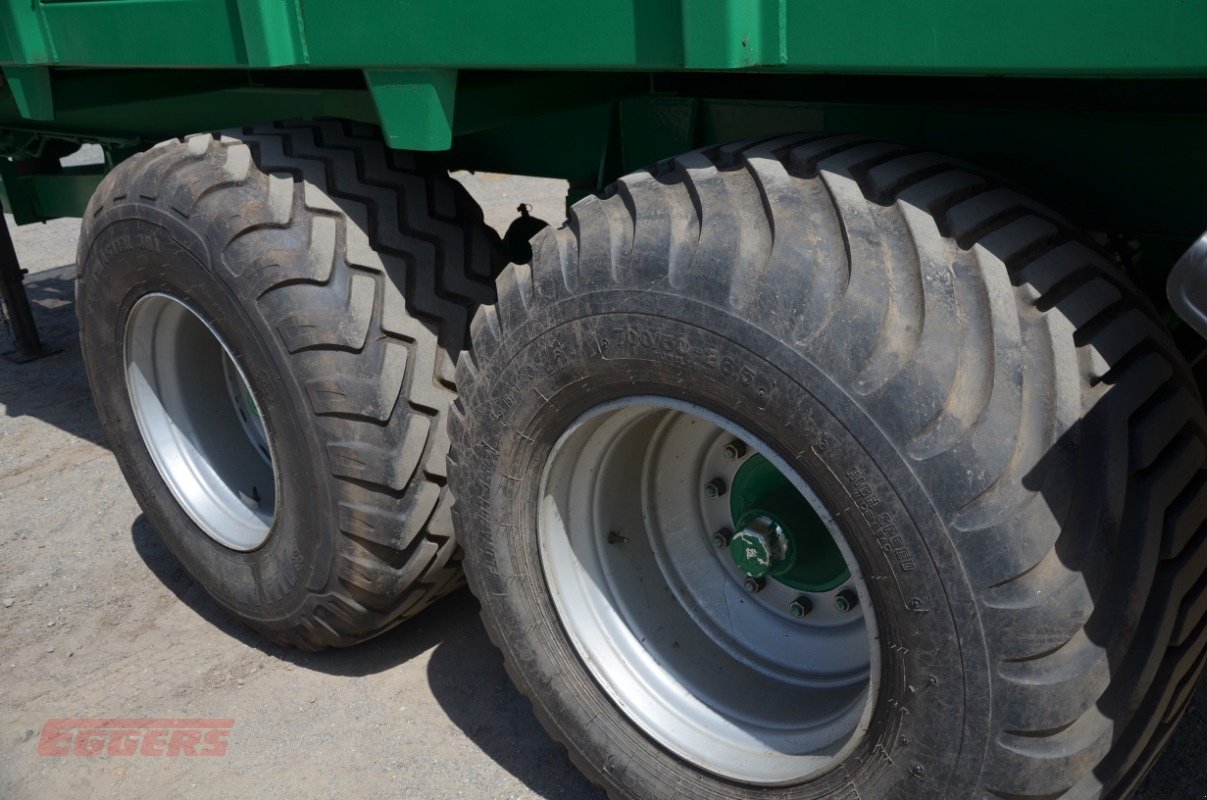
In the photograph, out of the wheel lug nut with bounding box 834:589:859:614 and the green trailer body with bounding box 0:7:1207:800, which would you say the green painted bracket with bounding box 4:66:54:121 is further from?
the wheel lug nut with bounding box 834:589:859:614

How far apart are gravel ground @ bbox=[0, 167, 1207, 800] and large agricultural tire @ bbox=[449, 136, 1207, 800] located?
597 millimetres

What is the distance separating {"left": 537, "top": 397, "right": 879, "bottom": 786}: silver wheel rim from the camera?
6.67 feet

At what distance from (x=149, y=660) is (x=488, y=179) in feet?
20.5

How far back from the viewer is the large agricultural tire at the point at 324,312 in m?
2.40

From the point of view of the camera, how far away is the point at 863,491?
1.58 meters

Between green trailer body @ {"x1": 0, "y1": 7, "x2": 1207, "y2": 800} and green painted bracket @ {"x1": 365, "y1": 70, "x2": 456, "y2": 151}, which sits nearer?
green trailer body @ {"x1": 0, "y1": 7, "x2": 1207, "y2": 800}

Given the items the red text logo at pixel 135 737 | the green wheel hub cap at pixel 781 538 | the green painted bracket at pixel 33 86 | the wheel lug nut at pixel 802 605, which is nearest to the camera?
the green wheel hub cap at pixel 781 538

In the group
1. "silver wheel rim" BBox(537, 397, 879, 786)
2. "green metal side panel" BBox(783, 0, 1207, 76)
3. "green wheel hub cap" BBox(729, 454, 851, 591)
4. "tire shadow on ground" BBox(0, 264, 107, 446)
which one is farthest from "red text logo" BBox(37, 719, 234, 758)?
"green metal side panel" BBox(783, 0, 1207, 76)

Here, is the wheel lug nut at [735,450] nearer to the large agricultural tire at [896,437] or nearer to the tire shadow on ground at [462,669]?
the large agricultural tire at [896,437]

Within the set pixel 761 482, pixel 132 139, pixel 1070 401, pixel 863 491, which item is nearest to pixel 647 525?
pixel 761 482

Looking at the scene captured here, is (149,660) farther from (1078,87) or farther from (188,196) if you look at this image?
(1078,87)

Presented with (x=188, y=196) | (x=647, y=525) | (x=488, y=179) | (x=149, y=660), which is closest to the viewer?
(x=647, y=525)

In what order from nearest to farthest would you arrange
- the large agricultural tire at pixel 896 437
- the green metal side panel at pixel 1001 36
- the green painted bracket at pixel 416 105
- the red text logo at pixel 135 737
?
the green metal side panel at pixel 1001 36, the large agricultural tire at pixel 896 437, the green painted bracket at pixel 416 105, the red text logo at pixel 135 737

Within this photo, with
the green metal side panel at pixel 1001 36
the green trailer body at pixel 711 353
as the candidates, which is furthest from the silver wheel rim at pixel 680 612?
the green metal side panel at pixel 1001 36
